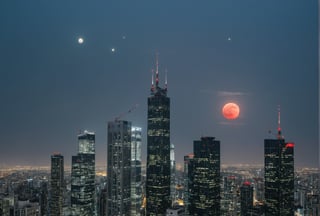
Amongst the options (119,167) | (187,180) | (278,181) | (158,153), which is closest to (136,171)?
(119,167)

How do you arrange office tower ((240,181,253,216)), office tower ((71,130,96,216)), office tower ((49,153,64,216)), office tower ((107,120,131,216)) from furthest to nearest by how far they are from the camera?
office tower ((107,120,131,216)) < office tower ((71,130,96,216)) < office tower ((49,153,64,216)) < office tower ((240,181,253,216))

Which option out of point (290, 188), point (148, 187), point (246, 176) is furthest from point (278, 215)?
point (148, 187)

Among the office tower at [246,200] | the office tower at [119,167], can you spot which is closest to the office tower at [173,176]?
the office tower at [119,167]

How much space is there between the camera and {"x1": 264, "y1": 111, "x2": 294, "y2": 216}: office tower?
325 inches

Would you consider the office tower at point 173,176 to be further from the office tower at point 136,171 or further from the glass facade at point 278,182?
the glass facade at point 278,182

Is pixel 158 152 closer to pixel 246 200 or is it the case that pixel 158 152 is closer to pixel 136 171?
pixel 136 171

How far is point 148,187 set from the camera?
10242 mm

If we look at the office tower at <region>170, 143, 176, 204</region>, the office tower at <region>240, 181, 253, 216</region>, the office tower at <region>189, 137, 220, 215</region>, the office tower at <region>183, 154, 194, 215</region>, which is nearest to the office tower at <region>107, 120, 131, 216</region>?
the office tower at <region>170, 143, 176, 204</region>

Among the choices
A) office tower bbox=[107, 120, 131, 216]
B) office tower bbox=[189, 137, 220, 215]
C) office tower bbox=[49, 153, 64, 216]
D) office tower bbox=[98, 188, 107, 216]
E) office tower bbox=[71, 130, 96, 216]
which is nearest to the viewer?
office tower bbox=[49, 153, 64, 216]

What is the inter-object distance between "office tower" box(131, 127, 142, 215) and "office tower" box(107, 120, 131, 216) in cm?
12

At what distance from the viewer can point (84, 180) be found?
948 centimetres

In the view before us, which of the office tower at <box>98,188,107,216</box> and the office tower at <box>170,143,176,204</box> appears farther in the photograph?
the office tower at <box>98,188,107,216</box>

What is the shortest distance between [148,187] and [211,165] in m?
2.17

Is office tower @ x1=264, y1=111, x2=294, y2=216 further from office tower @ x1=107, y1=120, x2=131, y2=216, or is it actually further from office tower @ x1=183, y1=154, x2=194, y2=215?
office tower @ x1=107, y1=120, x2=131, y2=216
